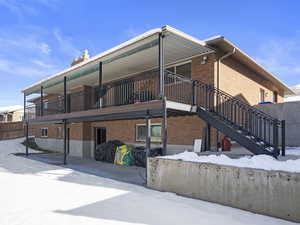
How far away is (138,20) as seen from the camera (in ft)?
45.4

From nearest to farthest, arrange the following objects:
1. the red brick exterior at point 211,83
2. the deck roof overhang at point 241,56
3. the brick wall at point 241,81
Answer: the deck roof overhang at point 241,56 < the red brick exterior at point 211,83 < the brick wall at point 241,81

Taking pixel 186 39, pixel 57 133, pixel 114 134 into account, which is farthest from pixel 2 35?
pixel 186 39

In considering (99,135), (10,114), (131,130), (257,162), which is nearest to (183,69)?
(131,130)

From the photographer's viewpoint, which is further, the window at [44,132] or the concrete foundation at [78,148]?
the window at [44,132]

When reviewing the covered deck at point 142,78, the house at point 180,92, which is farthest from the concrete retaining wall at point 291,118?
the covered deck at point 142,78

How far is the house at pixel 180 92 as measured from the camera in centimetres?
741

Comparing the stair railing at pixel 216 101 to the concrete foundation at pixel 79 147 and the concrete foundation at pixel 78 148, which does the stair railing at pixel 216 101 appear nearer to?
the concrete foundation at pixel 79 147

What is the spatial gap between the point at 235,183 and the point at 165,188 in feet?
6.79

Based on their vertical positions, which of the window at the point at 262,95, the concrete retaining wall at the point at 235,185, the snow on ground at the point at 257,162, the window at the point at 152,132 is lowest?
the concrete retaining wall at the point at 235,185

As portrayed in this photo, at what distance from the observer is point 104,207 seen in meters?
4.91

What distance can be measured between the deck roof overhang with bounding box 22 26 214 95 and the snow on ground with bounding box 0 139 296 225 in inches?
184

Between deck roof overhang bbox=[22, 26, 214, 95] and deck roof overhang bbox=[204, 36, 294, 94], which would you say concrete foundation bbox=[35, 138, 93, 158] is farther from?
deck roof overhang bbox=[204, 36, 294, 94]

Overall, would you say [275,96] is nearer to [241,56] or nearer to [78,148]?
[241,56]

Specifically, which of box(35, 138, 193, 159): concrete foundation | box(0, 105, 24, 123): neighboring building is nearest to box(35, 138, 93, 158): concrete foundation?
box(35, 138, 193, 159): concrete foundation
